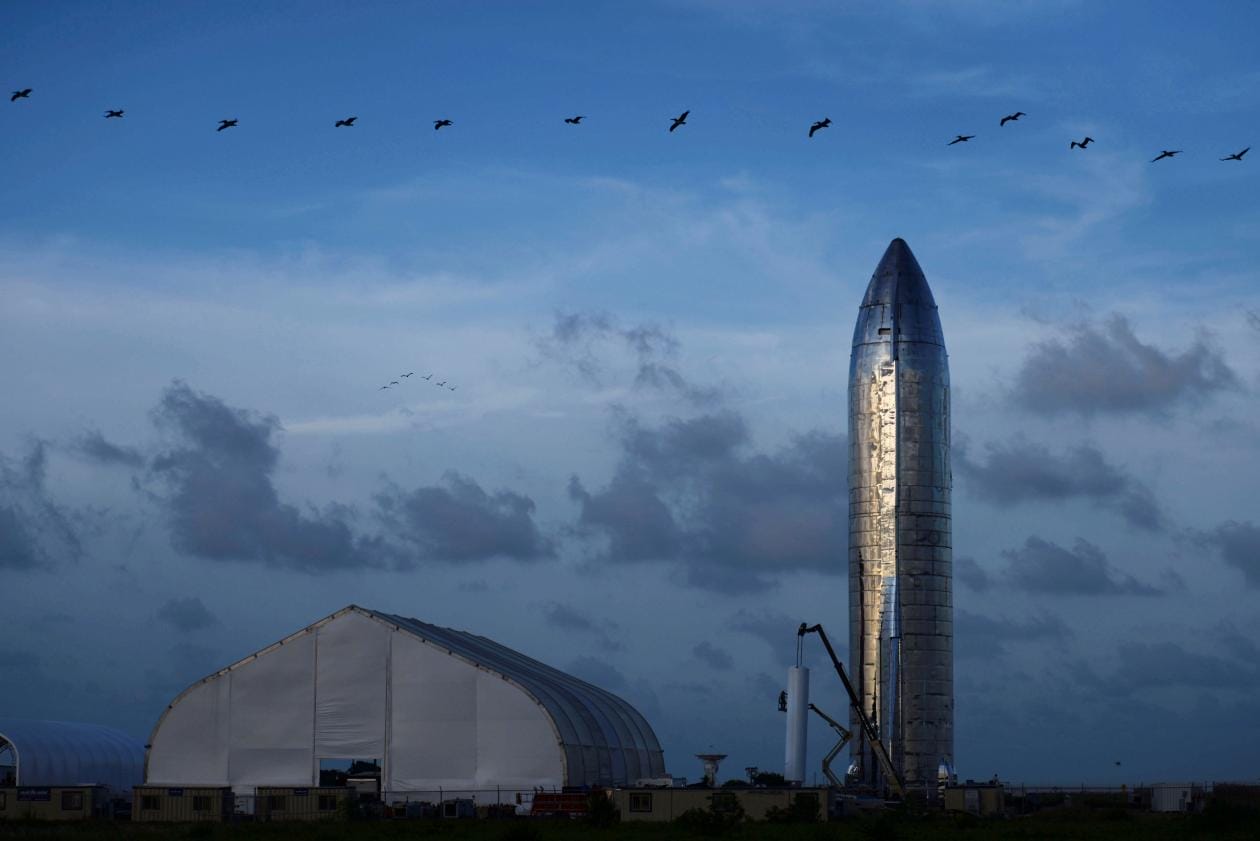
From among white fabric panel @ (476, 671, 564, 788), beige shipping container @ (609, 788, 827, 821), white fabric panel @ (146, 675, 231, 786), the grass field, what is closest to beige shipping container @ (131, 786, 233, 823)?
the grass field

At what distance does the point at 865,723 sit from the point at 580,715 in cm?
1436

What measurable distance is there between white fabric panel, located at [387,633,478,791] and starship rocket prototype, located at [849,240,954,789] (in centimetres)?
2146

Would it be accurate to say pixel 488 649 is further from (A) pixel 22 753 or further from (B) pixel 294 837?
(B) pixel 294 837

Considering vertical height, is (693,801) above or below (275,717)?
below

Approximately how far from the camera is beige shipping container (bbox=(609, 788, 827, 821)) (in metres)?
69.4

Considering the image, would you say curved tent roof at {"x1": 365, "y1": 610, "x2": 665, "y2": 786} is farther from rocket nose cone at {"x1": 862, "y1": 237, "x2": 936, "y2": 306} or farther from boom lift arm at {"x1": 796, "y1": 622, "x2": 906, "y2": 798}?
rocket nose cone at {"x1": 862, "y1": 237, "x2": 936, "y2": 306}

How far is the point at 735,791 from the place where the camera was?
71562mm

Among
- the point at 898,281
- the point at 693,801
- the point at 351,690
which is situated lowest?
the point at 693,801

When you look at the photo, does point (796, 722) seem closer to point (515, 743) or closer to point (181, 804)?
point (515, 743)

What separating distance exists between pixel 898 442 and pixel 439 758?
26930mm

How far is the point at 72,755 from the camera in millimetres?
94250

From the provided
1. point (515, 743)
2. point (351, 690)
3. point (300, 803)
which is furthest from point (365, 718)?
point (515, 743)

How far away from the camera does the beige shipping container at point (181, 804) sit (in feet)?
229

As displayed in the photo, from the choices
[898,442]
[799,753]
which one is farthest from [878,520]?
[799,753]
